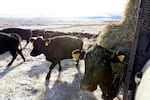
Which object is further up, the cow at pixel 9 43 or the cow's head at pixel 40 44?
the cow's head at pixel 40 44

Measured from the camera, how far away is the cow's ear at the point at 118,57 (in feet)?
15.9

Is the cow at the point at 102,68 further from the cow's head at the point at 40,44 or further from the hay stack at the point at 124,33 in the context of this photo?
the cow's head at the point at 40,44

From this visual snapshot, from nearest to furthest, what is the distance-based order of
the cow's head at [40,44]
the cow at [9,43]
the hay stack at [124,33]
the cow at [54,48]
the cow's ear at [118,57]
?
the cow's ear at [118,57], the hay stack at [124,33], the cow at [54,48], the cow's head at [40,44], the cow at [9,43]

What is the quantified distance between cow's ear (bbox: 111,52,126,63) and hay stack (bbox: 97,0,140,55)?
23 centimetres

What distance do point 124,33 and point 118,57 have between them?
24.9 inches

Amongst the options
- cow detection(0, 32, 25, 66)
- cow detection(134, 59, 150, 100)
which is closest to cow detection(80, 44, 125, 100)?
cow detection(134, 59, 150, 100)

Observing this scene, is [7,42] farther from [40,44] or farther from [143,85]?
[143,85]

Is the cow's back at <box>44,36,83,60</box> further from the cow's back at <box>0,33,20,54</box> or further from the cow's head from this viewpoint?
the cow's back at <box>0,33,20,54</box>

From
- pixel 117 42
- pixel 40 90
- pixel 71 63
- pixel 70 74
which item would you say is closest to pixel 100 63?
pixel 117 42

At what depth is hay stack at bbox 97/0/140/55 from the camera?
5191 millimetres

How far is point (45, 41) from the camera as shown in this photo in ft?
30.9

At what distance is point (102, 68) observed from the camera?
4.91 m

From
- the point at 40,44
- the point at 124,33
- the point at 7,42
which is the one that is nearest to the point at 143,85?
the point at 124,33

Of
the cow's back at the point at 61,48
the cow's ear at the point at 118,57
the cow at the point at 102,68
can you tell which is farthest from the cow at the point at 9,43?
the cow's ear at the point at 118,57
